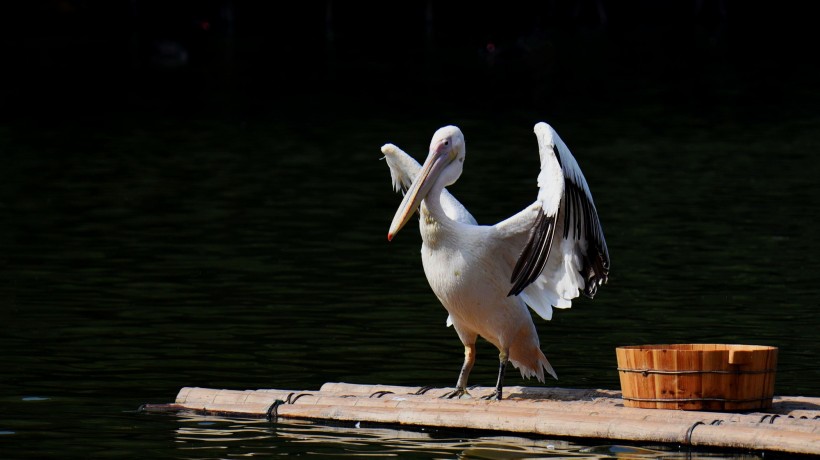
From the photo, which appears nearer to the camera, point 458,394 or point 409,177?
point 458,394

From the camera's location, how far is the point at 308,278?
14828mm

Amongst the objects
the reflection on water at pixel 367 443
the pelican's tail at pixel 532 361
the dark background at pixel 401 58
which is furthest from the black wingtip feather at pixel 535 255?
the dark background at pixel 401 58

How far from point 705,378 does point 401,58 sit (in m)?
39.2

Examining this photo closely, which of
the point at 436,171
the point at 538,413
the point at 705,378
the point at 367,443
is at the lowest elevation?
the point at 367,443

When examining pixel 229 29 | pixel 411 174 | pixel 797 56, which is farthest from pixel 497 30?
pixel 411 174

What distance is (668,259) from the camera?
15672 mm

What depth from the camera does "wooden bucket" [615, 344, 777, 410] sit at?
849 centimetres

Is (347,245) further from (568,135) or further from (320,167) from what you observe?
(568,135)

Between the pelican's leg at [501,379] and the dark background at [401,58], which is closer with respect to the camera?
the pelican's leg at [501,379]

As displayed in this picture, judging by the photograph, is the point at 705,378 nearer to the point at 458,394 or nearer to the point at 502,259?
the point at 502,259

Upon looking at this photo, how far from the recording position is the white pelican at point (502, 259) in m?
9.03

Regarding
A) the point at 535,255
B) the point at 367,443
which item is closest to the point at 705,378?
the point at 535,255

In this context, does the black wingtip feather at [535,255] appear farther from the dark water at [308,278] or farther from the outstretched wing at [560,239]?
the dark water at [308,278]

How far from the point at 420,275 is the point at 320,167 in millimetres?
8711
